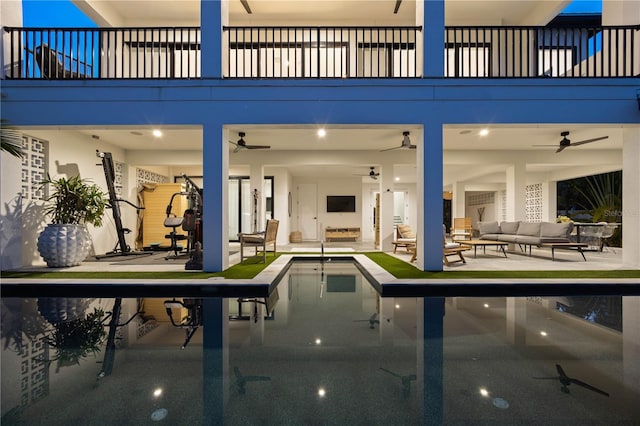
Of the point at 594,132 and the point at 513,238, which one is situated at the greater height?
the point at 594,132

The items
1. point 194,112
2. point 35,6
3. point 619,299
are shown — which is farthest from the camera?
point 35,6

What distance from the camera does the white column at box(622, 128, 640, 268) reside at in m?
5.24

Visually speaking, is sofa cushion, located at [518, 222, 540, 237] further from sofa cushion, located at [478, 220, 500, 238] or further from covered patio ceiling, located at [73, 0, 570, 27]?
covered patio ceiling, located at [73, 0, 570, 27]

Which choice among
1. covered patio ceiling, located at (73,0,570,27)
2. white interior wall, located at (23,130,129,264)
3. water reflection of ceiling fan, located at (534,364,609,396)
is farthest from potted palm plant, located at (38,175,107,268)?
water reflection of ceiling fan, located at (534,364,609,396)

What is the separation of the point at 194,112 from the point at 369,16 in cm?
491

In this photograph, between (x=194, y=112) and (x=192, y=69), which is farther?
(x=192, y=69)

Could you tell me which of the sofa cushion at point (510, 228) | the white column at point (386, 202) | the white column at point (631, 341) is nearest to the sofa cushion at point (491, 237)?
the sofa cushion at point (510, 228)

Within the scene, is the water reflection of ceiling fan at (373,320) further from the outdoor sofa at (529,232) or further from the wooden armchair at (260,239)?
the outdoor sofa at (529,232)

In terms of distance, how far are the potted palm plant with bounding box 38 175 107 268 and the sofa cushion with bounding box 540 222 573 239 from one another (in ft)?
31.9

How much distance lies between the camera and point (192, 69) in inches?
298

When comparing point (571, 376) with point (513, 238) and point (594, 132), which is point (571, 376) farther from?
point (594, 132)

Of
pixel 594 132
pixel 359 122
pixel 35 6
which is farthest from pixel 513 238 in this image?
pixel 35 6

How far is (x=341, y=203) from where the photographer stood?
42.1 ft

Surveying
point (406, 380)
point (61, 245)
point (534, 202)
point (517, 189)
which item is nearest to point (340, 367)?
point (406, 380)
